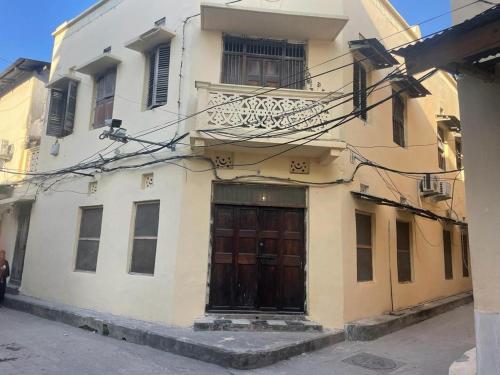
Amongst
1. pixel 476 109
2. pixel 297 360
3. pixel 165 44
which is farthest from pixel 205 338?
pixel 165 44

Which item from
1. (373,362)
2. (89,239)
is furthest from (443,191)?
(89,239)

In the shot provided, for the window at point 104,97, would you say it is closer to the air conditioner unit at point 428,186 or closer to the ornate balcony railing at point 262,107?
the ornate balcony railing at point 262,107

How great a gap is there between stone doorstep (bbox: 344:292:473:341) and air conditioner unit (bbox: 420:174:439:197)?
306cm

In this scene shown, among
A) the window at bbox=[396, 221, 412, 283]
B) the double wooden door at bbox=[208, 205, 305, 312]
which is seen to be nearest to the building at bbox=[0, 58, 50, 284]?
the double wooden door at bbox=[208, 205, 305, 312]

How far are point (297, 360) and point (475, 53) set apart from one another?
5.07 meters

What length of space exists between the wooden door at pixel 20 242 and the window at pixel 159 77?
20.1 ft

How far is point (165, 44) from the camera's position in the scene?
968 cm

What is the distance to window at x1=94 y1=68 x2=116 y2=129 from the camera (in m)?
10.8

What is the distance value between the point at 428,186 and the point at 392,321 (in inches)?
183

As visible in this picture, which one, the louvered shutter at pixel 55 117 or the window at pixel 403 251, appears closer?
the window at pixel 403 251

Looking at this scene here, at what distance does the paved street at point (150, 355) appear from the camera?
6066 millimetres

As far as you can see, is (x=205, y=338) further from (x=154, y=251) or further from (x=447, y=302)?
(x=447, y=302)

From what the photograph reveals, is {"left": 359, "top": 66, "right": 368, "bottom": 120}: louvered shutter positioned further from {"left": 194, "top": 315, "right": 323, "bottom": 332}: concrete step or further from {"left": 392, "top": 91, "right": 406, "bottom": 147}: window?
{"left": 194, "top": 315, "right": 323, "bottom": 332}: concrete step

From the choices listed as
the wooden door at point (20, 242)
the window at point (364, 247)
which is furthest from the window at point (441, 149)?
the wooden door at point (20, 242)
